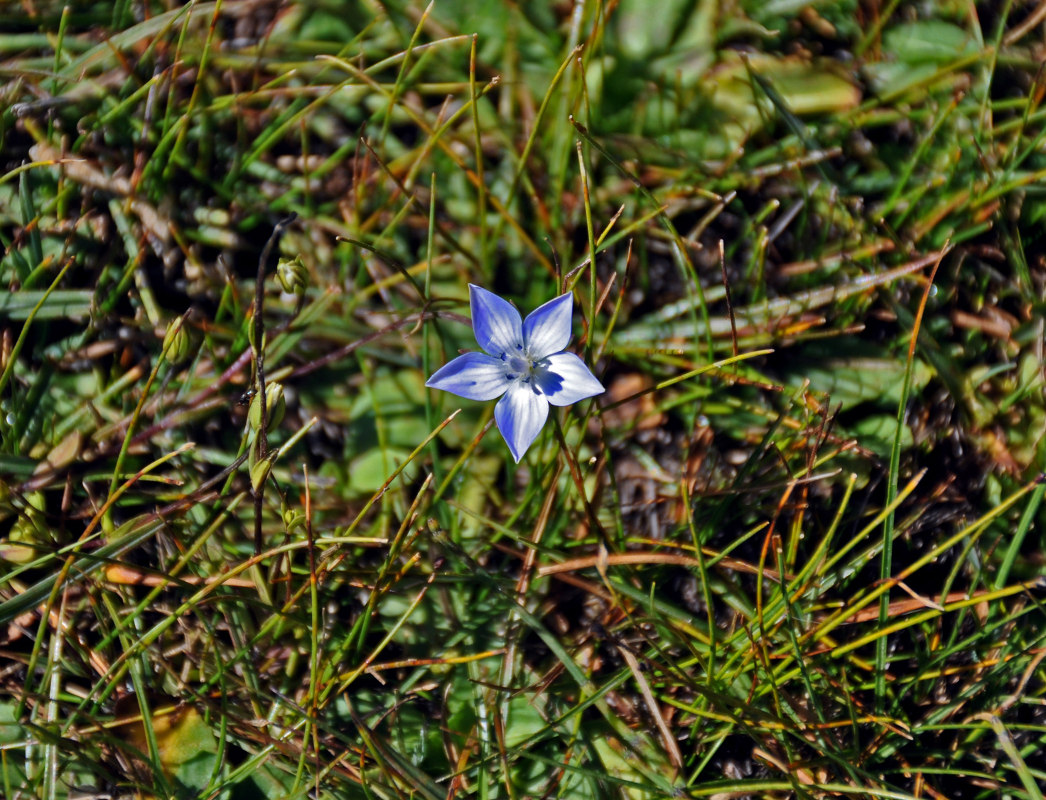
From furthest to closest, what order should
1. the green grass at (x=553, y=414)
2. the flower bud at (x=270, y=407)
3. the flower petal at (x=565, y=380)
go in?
the green grass at (x=553, y=414), the flower bud at (x=270, y=407), the flower petal at (x=565, y=380)

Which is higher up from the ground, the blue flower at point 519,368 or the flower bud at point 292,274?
the flower bud at point 292,274

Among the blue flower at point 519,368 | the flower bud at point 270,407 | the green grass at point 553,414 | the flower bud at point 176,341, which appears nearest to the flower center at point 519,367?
the blue flower at point 519,368

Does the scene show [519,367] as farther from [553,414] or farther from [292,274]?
[292,274]

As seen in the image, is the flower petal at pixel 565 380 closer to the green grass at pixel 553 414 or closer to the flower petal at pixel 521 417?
the flower petal at pixel 521 417

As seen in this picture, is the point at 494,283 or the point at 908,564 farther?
the point at 494,283

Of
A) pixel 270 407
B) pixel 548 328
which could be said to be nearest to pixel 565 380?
pixel 548 328

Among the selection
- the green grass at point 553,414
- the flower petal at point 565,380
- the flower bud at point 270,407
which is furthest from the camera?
the green grass at point 553,414

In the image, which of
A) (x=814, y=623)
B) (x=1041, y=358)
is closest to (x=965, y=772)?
(x=814, y=623)

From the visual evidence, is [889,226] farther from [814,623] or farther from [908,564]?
[814,623]
